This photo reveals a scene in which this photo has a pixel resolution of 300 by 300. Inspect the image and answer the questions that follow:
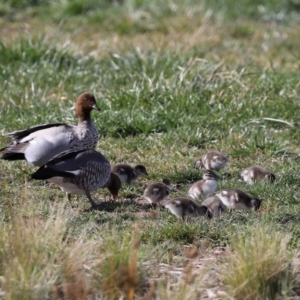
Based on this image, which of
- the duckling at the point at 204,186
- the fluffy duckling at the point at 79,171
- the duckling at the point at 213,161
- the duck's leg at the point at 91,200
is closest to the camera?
the fluffy duckling at the point at 79,171

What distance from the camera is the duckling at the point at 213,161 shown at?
362 inches

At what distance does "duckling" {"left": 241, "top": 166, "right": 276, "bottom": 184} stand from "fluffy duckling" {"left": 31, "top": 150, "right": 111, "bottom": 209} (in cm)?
145

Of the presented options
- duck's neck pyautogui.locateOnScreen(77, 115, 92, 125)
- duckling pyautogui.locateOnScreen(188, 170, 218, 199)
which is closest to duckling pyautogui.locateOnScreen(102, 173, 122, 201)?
duckling pyautogui.locateOnScreen(188, 170, 218, 199)

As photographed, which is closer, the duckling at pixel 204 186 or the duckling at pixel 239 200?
the duckling at pixel 239 200

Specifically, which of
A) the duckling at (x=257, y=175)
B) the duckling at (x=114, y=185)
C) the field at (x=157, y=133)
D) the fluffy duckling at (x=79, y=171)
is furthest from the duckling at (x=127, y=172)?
the duckling at (x=257, y=175)

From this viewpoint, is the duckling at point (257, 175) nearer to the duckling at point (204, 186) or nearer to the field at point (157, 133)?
the field at point (157, 133)

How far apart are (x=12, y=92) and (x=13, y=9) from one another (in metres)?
6.92

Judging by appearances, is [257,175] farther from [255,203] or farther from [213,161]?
[255,203]

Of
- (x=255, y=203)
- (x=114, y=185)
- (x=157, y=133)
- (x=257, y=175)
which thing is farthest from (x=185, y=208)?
(x=157, y=133)

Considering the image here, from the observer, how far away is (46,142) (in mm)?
8742

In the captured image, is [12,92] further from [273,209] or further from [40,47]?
[273,209]

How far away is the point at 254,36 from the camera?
16.2 metres

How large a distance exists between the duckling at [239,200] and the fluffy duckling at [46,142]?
1.64 meters

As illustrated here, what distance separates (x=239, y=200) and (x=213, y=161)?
137 centimetres
